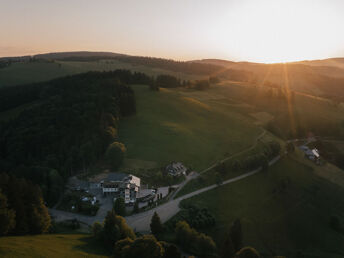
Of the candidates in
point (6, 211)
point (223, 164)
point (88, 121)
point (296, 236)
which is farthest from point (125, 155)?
point (296, 236)

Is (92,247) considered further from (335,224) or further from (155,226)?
(335,224)

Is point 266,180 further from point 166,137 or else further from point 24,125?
point 24,125

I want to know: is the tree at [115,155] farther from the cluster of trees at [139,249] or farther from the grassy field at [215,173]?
the cluster of trees at [139,249]

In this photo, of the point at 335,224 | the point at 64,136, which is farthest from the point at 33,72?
the point at 335,224

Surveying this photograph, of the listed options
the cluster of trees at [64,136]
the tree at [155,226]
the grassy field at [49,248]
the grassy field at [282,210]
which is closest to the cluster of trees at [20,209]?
the grassy field at [49,248]

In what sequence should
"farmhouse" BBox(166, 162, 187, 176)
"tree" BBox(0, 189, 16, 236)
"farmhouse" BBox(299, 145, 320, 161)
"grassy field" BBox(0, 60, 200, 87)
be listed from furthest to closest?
"grassy field" BBox(0, 60, 200, 87) → "farmhouse" BBox(299, 145, 320, 161) → "farmhouse" BBox(166, 162, 187, 176) → "tree" BBox(0, 189, 16, 236)

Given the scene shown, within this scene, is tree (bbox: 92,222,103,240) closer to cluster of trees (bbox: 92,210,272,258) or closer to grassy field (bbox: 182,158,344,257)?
cluster of trees (bbox: 92,210,272,258)

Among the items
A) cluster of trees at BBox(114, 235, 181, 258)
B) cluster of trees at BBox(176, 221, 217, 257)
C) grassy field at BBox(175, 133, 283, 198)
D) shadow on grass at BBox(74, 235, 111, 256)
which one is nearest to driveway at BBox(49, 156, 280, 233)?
grassy field at BBox(175, 133, 283, 198)
